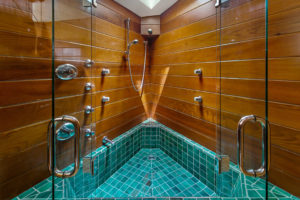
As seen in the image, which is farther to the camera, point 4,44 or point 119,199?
point 119,199

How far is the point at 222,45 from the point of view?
3.49 feet

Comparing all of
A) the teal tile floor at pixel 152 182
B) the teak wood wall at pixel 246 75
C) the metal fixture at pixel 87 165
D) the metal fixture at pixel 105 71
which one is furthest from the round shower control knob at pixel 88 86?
the teak wood wall at pixel 246 75

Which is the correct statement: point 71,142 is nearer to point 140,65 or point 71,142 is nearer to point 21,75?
point 21,75

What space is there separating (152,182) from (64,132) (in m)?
1.02

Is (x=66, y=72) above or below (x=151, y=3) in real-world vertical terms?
below

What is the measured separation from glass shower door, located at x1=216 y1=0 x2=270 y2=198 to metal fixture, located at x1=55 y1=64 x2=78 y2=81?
934 millimetres

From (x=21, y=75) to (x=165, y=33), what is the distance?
1605mm

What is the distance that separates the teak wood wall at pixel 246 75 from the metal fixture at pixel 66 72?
95cm

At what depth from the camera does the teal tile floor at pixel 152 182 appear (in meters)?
1.21

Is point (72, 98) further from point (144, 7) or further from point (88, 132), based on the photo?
point (144, 7)

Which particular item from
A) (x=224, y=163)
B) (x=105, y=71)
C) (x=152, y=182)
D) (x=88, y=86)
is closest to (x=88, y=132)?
(x=88, y=86)

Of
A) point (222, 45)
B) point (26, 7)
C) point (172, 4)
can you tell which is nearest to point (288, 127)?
point (222, 45)

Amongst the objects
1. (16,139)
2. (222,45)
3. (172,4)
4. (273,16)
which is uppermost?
(172,4)

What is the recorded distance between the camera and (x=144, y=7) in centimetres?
172
